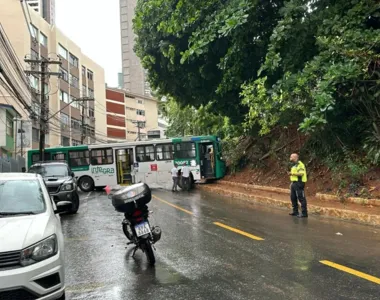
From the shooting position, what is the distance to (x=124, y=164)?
78.2 ft

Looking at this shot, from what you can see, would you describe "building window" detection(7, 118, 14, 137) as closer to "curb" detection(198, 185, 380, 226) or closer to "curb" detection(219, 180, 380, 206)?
"curb" detection(219, 180, 380, 206)

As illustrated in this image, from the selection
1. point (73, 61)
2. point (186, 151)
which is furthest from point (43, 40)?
point (186, 151)

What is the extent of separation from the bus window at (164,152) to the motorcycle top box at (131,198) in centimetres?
1693

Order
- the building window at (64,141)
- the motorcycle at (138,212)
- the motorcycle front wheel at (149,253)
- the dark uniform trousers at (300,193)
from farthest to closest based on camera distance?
the building window at (64,141)
the dark uniform trousers at (300,193)
the motorcycle at (138,212)
the motorcycle front wheel at (149,253)

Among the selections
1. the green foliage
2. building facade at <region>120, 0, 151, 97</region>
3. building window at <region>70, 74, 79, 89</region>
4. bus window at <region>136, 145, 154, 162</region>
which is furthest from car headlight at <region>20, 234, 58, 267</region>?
building facade at <region>120, 0, 151, 97</region>

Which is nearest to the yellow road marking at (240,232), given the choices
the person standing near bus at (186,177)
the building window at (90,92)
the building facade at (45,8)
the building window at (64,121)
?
the person standing near bus at (186,177)

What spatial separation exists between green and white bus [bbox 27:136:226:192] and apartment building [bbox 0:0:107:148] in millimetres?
13627

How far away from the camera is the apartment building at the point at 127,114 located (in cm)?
8262

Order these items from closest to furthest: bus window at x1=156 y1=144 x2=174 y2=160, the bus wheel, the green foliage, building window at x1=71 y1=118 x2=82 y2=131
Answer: bus window at x1=156 y1=144 x2=174 y2=160 < the bus wheel < the green foliage < building window at x1=71 y1=118 x2=82 y2=131

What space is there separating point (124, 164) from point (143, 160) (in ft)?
3.79

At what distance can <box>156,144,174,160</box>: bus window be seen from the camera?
23.6 m

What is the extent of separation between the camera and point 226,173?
24203 millimetres

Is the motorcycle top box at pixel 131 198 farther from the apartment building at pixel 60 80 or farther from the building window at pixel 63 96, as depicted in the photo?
the building window at pixel 63 96

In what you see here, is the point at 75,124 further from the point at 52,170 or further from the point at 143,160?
the point at 52,170
